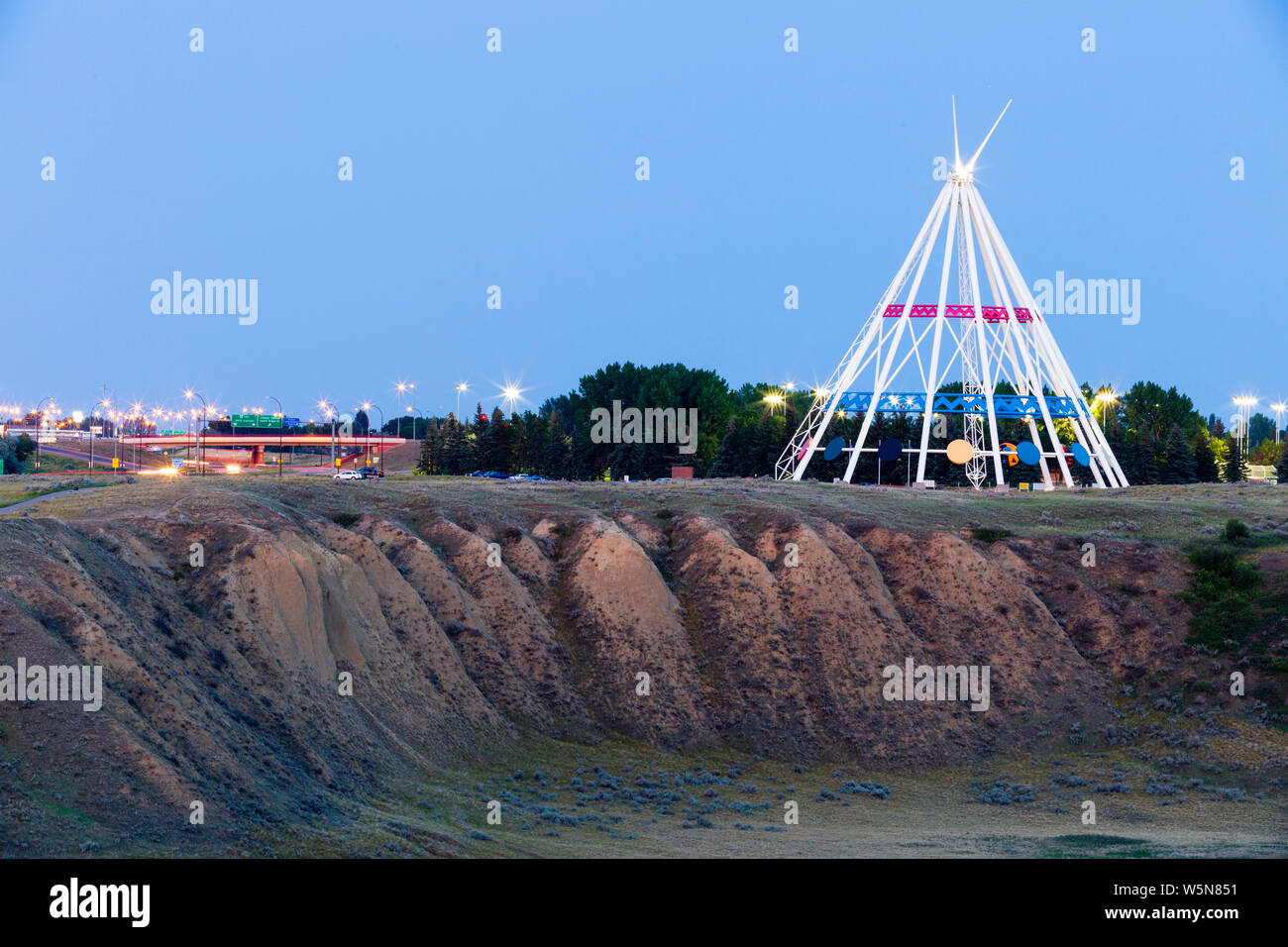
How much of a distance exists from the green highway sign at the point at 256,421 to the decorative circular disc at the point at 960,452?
324 ft

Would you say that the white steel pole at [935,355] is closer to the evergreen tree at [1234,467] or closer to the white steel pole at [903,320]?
the white steel pole at [903,320]

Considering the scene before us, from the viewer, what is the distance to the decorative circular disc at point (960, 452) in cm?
7175

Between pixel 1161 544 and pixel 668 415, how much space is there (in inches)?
2400

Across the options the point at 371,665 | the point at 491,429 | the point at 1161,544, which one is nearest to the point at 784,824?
the point at 371,665

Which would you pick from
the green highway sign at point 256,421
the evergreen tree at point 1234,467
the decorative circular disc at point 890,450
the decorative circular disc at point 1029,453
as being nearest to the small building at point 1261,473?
the evergreen tree at point 1234,467

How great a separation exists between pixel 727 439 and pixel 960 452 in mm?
27059

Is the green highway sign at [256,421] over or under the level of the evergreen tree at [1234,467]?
over

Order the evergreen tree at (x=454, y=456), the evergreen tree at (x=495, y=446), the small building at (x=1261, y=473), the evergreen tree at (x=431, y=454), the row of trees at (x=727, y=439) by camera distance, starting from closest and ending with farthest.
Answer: the row of trees at (x=727, y=439), the evergreen tree at (x=454, y=456), the evergreen tree at (x=495, y=446), the evergreen tree at (x=431, y=454), the small building at (x=1261, y=473)

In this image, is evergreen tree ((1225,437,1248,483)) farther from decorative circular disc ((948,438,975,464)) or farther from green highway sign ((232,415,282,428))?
green highway sign ((232,415,282,428))

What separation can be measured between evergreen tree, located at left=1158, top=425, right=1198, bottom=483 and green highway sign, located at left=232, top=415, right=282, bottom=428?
99.4 m

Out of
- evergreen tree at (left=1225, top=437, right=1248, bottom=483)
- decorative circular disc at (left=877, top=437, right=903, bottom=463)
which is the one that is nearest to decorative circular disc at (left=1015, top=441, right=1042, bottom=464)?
decorative circular disc at (left=877, top=437, right=903, bottom=463)

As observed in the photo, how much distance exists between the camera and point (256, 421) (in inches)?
5999

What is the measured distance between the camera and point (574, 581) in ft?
160
